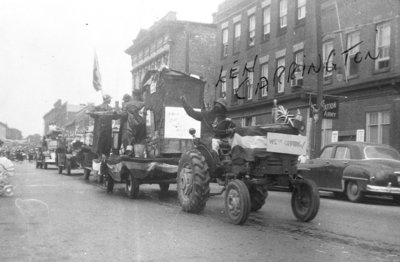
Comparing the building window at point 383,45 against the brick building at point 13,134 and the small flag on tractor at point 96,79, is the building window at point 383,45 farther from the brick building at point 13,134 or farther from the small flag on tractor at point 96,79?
the brick building at point 13,134

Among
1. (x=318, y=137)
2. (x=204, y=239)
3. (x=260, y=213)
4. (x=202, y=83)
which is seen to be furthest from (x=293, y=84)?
(x=204, y=239)

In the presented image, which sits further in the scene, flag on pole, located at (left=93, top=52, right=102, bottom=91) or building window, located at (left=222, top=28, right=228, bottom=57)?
building window, located at (left=222, top=28, right=228, bottom=57)

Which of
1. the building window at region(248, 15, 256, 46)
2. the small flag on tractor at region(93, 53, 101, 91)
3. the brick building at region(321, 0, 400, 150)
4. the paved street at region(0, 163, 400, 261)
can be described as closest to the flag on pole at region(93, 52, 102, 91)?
the small flag on tractor at region(93, 53, 101, 91)

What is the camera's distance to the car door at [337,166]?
46.2 ft

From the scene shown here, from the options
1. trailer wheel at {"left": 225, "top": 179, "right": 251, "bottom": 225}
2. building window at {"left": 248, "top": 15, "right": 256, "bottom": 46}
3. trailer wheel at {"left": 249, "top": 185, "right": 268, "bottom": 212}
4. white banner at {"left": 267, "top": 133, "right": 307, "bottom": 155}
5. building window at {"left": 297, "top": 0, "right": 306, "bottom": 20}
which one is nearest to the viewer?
trailer wheel at {"left": 225, "top": 179, "right": 251, "bottom": 225}

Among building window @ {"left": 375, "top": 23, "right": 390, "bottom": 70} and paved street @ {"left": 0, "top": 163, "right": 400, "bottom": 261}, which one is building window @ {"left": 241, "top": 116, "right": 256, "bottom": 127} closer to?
building window @ {"left": 375, "top": 23, "right": 390, "bottom": 70}

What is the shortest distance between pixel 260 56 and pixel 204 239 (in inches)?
974

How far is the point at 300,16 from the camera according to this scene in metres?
26.9

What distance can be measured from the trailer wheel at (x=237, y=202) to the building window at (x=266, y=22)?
23.1 metres

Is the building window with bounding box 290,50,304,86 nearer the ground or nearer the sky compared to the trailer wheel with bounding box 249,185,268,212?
nearer the sky

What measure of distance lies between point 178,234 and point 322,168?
8.68 m

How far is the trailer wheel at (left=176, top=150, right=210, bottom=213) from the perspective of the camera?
28.4 feet

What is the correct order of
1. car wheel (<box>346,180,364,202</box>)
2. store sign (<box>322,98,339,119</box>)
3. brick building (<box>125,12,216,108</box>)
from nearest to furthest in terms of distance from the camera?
car wheel (<box>346,180,364,202</box>), store sign (<box>322,98,339,119</box>), brick building (<box>125,12,216,108</box>)

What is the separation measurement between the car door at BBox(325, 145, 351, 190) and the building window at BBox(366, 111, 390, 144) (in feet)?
25.5
